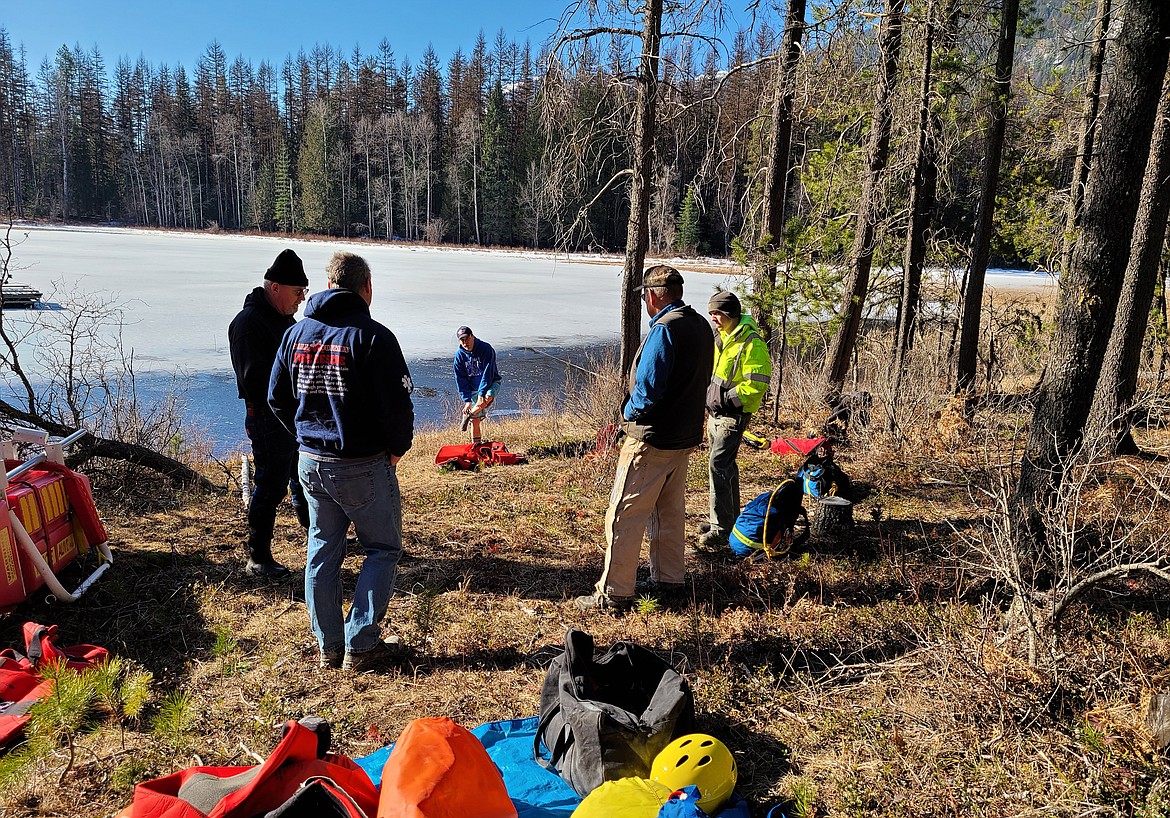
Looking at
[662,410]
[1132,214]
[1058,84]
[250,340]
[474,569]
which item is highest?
[1058,84]

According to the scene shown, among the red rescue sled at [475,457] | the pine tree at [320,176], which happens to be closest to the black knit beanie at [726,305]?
the red rescue sled at [475,457]

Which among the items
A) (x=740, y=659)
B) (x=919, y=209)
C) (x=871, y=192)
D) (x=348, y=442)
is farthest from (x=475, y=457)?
(x=919, y=209)

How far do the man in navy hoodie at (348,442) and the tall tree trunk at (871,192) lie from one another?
7563 millimetres

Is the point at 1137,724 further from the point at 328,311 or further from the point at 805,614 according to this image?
the point at 328,311

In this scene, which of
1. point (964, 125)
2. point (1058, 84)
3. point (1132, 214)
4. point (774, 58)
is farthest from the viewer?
point (1058, 84)

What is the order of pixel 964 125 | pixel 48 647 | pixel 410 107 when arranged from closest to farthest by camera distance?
pixel 48 647 < pixel 964 125 < pixel 410 107

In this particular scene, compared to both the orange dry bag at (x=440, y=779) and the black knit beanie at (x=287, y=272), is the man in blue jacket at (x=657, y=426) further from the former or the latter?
the black knit beanie at (x=287, y=272)

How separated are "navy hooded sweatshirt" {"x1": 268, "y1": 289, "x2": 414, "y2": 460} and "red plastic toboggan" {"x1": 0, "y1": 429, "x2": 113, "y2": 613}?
1852 mm

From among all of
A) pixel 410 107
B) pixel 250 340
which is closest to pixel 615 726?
pixel 250 340

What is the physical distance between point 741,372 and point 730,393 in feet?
0.57

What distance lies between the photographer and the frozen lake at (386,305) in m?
14.0

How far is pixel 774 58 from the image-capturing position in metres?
9.32

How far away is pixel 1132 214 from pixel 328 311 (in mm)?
4282

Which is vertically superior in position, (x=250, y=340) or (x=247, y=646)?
(x=250, y=340)
